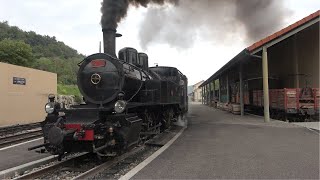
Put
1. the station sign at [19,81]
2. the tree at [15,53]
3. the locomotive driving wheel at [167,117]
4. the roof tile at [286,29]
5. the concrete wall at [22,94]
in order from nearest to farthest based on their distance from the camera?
the locomotive driving wheel at [167,117] < the roof tile at [286,29] < the concrete wall at [22,94] < the station sign at [19,81] < the tree at [15,53]

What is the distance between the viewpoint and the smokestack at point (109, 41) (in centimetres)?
Result: 1046

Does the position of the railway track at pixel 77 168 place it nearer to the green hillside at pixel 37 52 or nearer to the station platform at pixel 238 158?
the station platform at pixel 238 158

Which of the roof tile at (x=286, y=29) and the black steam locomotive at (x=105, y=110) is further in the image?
the roof tile at (x=286, y=29)

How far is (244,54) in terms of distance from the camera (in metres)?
20.5

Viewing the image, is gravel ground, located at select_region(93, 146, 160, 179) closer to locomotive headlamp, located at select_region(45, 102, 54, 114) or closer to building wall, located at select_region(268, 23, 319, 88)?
locomotive headlamp, located at select_region(45, 102, 54, 114)

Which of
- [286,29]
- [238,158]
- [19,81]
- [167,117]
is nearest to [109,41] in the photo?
[238,158]

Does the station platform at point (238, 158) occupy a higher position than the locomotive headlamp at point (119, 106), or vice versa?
the locomotive headlamp at point (119, 106)

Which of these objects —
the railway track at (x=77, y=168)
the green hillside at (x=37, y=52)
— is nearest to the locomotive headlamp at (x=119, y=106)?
the railway track at (x=77, y=168)

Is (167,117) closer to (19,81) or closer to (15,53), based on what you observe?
(19,81)

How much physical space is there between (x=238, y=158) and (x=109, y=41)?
457 centimetres

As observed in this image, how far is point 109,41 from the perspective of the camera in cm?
1071

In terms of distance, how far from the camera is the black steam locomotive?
28.4ft

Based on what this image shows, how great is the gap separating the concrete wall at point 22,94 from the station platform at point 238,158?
12.5m

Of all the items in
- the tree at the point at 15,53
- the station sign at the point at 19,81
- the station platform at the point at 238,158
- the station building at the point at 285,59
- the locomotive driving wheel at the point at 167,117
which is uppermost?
the tree at the point at 15,53
